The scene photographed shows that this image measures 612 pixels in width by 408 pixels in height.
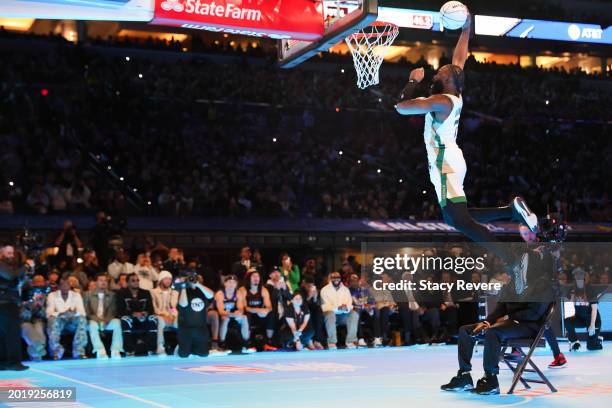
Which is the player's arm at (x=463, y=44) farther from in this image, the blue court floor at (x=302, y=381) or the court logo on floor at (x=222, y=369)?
the court logo on floor at (x=222, y=369)

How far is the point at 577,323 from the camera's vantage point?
15305mm

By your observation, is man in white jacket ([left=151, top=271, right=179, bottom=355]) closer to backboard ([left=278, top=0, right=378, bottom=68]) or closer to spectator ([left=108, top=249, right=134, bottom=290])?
spectator ([left=108, top=249, right=134, bottom=290])

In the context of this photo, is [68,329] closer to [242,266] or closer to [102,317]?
[102,317]

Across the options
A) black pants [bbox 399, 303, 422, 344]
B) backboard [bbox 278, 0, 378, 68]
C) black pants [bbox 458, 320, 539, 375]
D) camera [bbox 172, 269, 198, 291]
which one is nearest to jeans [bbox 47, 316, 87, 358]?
camera [bbox 172, 269, 198, 291]

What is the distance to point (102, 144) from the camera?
20.7m

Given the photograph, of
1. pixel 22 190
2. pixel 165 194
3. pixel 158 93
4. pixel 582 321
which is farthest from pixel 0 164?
pixel 582 321

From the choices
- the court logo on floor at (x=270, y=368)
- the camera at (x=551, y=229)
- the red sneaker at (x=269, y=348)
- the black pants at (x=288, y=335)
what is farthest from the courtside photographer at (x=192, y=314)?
the camera at (x=551, y=229)

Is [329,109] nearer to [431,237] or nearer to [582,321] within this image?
[431,237]

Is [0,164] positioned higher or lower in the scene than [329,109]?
lower

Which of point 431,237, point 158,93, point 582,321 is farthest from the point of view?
point 158,93

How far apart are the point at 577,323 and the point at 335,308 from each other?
181 inches

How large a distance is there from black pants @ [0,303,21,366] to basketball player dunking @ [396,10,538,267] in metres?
6.35

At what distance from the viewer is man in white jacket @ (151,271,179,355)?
45.0 feet

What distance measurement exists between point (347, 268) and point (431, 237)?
3.93 m
